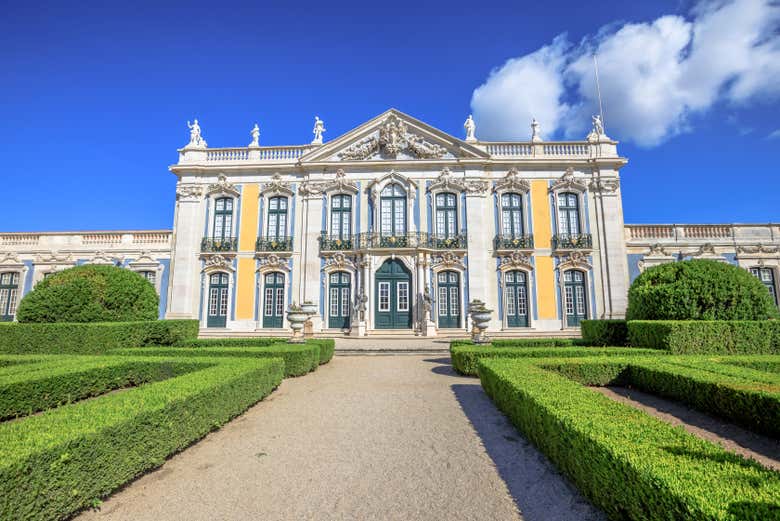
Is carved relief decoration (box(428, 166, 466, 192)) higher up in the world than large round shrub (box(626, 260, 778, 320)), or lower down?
higher up

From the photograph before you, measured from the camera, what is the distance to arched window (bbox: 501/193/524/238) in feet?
62.3

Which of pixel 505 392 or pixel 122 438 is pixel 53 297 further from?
pixel 505 392

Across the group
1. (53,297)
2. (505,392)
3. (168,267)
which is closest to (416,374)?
(505,392)

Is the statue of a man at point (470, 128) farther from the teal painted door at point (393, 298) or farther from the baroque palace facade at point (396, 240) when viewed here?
the teal painted door at point (393, 298)

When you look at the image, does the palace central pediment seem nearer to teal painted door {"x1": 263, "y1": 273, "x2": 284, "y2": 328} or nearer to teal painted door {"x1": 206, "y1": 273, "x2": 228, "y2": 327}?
teal painted door {"x1": 263, "y1": 273, "x2": 284, "y2": 328}

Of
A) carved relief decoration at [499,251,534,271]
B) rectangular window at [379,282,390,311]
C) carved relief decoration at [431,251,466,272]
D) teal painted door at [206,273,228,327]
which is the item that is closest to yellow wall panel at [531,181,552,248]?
carved relief decoration at [499,251,534,271]

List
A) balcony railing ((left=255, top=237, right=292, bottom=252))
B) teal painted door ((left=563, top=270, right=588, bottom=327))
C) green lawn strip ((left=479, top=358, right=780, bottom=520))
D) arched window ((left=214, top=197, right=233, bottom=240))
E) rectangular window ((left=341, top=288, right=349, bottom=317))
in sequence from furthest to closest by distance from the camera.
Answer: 1. arched window ((left=214, top=197, right=233, bottom=240))
2. balcony railing ((left=255, top=237, right=292, bottom=252))
3. rectangular window ((left=341, top=288, right=349, bottom=317))
4. teal painted door ((left=563, top=270, right=588, bottom=327))
5. green lawn strip ((left=479, top=358, right=780, bottom=520))

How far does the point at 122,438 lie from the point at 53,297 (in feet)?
30.3

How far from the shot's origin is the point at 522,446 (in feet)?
14.5

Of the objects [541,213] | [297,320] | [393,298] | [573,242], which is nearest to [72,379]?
[297,320]

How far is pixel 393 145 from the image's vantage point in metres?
19.4

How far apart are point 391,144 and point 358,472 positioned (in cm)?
1738

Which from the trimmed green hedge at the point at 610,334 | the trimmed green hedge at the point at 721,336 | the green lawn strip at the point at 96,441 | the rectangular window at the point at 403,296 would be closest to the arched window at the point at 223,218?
the rectangular window at the point at 403,296

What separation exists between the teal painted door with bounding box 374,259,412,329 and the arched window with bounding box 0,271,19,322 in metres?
17.7
